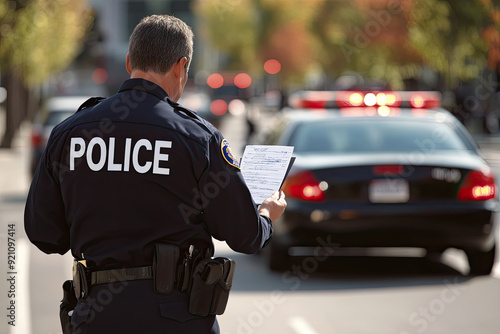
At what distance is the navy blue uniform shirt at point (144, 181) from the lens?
3.16m

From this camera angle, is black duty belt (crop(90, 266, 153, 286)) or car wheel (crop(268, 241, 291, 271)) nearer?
black duty belt (crop(90, 266, 153, 286))

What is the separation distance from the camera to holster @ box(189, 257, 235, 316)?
324 centimetres

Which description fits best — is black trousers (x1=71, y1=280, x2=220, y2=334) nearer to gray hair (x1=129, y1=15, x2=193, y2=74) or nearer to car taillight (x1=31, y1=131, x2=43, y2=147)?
gray hair (x1=129, y1=15, x2=193, y2=74)

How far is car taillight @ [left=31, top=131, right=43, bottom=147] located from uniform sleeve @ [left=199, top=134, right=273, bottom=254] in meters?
14.1

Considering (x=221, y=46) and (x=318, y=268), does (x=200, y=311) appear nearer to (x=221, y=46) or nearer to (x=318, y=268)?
(x=318, y=268)

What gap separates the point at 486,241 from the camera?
335 inches

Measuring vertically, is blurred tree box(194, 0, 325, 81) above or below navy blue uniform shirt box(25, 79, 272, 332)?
below

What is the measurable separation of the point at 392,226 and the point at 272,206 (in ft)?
16.1

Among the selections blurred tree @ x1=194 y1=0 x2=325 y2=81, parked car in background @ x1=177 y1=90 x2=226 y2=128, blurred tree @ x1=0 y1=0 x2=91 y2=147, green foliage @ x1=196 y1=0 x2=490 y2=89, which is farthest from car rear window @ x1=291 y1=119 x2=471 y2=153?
blurred tree @ x1=194 y1=0 x2=325 y2=81

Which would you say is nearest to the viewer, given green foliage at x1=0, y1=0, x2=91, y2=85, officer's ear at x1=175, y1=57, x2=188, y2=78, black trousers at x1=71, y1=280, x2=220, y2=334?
black trousers at x1=71, y1=280, x2=220, y2=334

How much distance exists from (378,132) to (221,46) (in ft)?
327

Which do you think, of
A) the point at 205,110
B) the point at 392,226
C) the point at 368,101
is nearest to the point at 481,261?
the point at 392,226

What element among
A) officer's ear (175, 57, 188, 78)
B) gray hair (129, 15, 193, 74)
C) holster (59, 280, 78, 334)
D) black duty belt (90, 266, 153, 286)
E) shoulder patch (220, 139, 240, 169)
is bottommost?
holster (59, 280, 78, 334)

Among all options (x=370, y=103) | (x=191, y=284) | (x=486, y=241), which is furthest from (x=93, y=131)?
(x=370, y=103)
